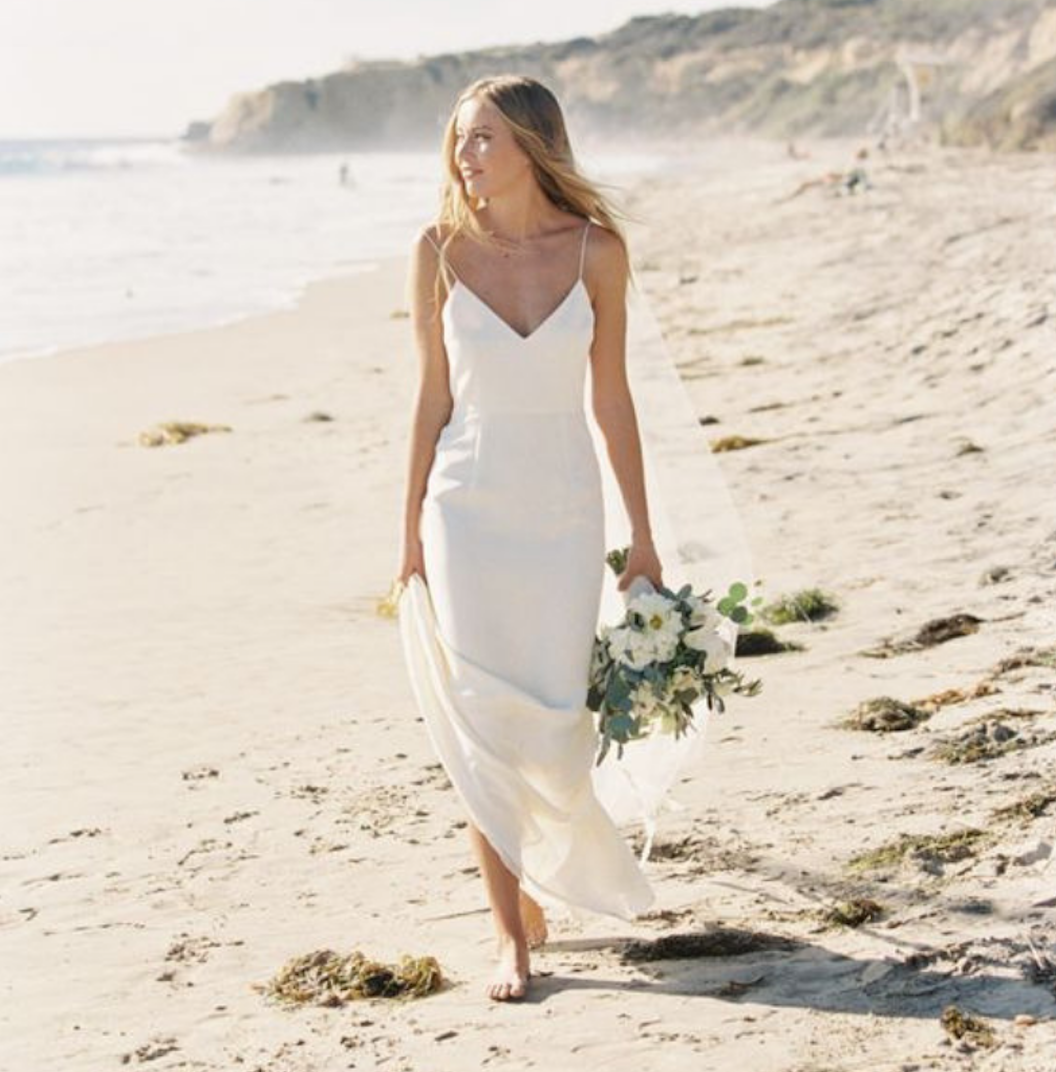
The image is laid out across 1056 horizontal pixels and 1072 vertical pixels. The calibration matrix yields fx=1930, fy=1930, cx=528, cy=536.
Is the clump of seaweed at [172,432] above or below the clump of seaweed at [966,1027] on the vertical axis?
below

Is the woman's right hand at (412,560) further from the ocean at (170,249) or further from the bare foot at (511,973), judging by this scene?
the ocean at (170,249)

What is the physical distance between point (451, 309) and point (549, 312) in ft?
0.75

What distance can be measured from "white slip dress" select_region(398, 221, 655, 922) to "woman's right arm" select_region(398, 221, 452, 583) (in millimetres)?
46

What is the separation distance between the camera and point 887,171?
37438mm

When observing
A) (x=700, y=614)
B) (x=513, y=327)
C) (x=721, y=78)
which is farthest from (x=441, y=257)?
(x=721, y=78)

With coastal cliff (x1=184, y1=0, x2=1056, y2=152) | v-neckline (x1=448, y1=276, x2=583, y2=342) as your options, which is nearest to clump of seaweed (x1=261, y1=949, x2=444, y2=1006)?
v-neckline (x1=448, y1=276, x2=583, y2=342)

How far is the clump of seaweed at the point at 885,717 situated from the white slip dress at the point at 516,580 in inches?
75.2

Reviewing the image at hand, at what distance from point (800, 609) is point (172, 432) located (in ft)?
22.8

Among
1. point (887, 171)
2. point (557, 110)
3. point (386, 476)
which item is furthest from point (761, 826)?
point (887, 171)

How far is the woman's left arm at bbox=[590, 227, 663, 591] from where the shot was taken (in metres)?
4.48

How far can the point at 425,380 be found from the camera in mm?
4488

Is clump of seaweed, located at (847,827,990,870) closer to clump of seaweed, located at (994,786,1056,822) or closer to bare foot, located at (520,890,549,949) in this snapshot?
clump of seaweed, located at (994,786,1056,822)

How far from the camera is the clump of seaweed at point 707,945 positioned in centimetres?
445

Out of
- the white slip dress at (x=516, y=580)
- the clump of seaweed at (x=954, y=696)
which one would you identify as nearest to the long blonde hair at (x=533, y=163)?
the white slip dress at (x=516, y=580)
